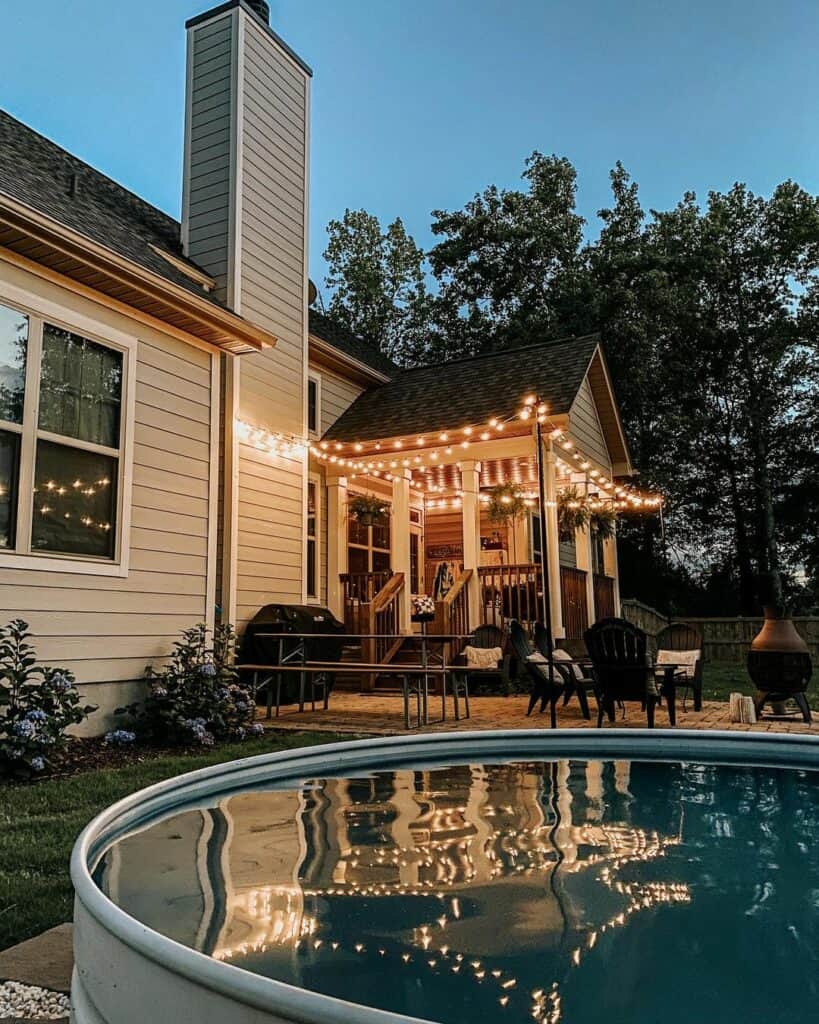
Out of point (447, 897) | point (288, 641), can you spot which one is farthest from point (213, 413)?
point (447, 897)

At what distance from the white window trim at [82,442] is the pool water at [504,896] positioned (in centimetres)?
308

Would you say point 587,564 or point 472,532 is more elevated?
point 472,532

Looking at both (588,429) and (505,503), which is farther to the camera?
(588,429)

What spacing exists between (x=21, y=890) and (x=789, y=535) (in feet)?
70.6

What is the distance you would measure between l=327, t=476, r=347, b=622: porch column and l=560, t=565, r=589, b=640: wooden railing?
3343mm

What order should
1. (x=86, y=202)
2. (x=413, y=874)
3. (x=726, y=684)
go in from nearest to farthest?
1. (x=413, y=874)
2. (x=86, y=202)
3. (x=726, y=684)

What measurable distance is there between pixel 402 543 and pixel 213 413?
4265mm

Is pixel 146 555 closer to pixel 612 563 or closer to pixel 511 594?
pixel 511 594

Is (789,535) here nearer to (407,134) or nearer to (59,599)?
(59,599)

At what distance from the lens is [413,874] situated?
264 centimetres

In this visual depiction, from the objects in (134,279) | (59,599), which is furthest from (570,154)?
(59,599)

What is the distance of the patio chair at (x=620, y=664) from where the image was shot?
22.1 ft

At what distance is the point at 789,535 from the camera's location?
67.6 feet

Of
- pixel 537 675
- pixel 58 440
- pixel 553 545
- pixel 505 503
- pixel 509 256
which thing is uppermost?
pixel 509 256
